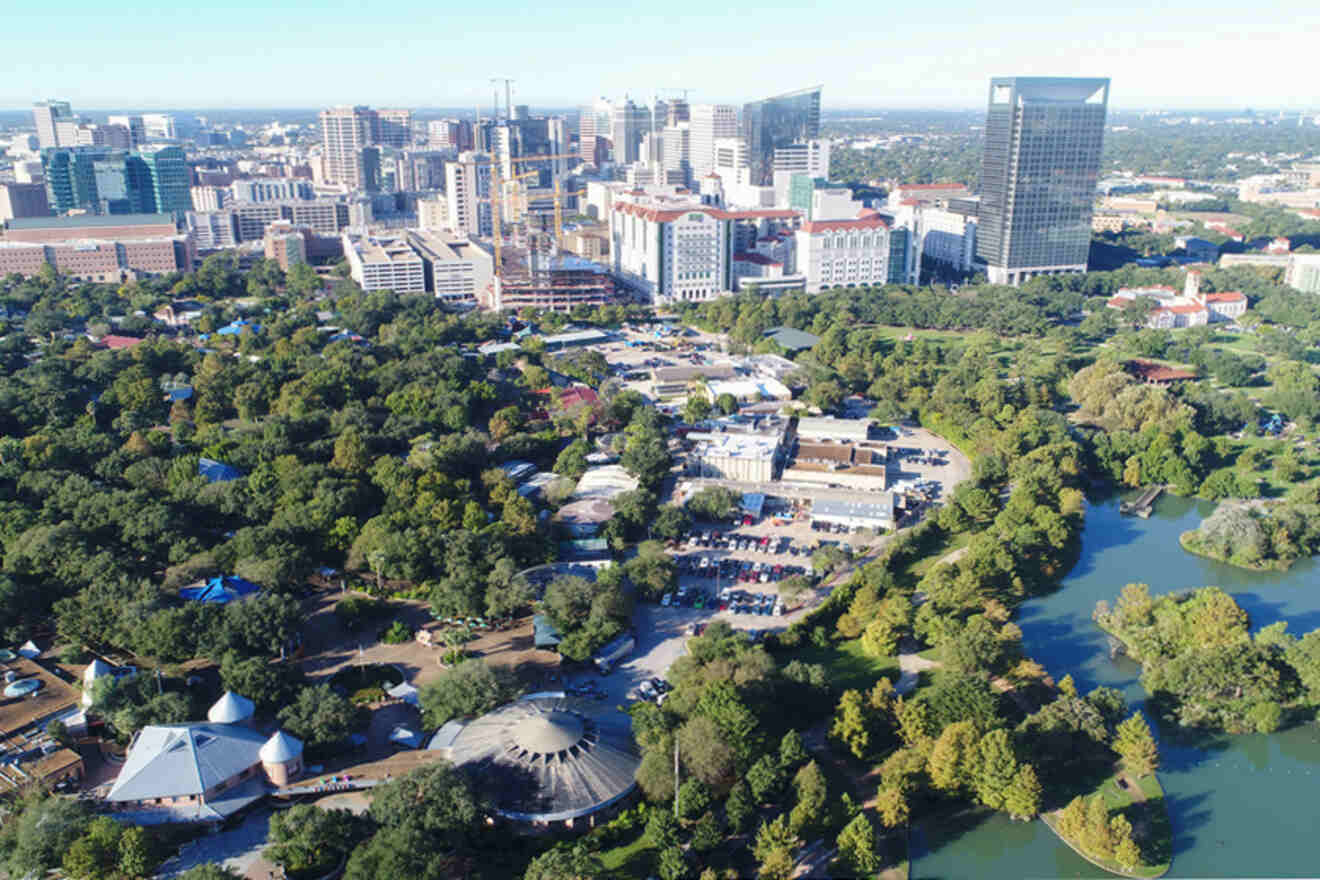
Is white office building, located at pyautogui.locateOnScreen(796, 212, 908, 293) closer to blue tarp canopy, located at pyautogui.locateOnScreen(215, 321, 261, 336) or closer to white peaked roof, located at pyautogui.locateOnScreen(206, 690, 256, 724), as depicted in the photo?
blue tarp canopy, located at pyautogui.locateOnScreen(215, 321, 261, 336)

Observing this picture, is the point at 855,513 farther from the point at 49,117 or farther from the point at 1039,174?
the point at 49,117

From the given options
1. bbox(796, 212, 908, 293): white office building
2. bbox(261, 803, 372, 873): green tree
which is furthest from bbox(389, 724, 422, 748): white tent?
bbox(796, 212, 908, 293): white office building

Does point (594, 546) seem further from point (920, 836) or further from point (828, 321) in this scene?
point (828, 321)

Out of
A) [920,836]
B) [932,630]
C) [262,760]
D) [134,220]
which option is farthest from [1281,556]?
[134,220]

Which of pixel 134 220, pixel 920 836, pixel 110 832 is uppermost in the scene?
pixel 134 220

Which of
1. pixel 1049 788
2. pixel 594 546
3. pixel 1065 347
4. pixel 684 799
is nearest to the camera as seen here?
pixel 684 799

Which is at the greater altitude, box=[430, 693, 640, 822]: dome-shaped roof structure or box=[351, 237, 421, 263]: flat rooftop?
box=[351, 237, 421, 263]: flat rooftop
